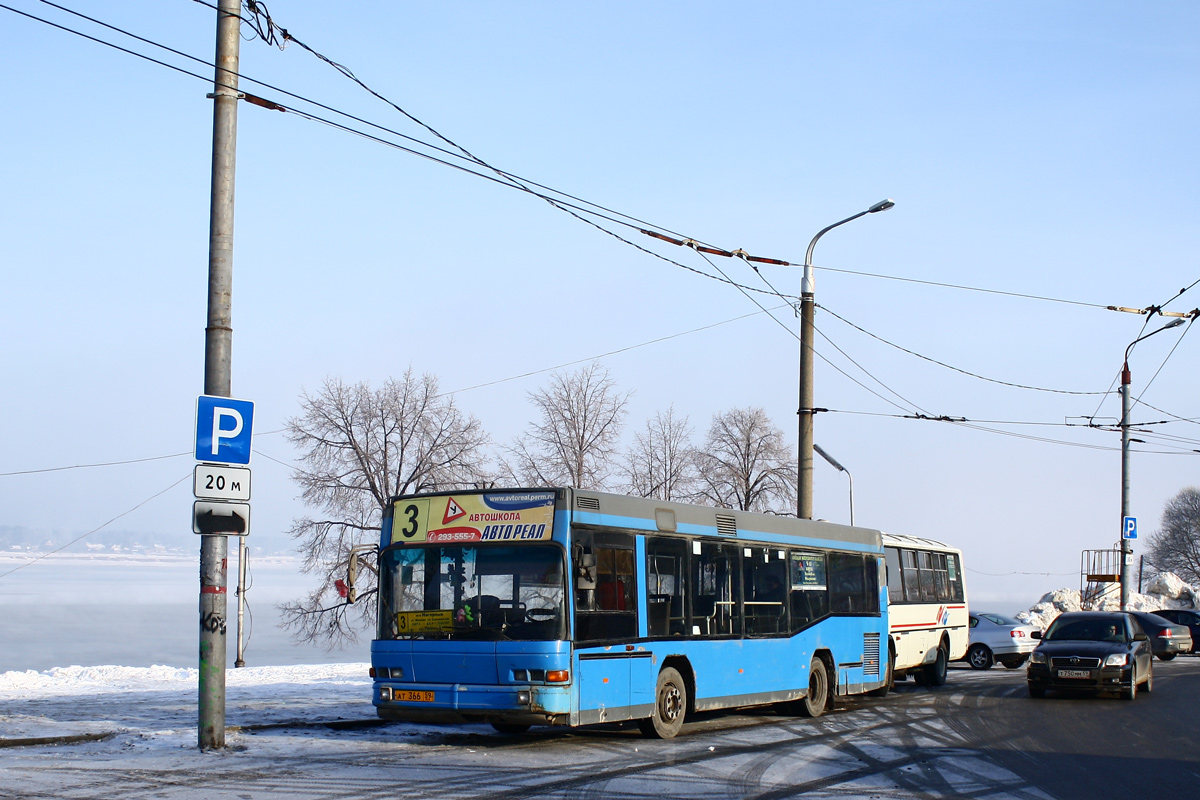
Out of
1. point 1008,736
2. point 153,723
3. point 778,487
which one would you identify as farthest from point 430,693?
point 778,487

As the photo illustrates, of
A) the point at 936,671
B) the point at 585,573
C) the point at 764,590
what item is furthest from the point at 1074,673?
the point at 585,573

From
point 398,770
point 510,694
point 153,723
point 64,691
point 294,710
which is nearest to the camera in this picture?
point 398,770

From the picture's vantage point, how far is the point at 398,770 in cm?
1059

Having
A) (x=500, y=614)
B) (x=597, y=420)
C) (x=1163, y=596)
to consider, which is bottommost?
(x=1163, y=596)

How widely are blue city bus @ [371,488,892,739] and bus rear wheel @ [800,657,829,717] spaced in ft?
5.94

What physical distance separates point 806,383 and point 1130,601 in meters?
36.9

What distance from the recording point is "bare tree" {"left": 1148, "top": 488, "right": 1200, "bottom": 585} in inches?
4094

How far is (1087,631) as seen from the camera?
20.9m

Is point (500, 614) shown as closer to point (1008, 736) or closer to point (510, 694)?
point (510, 694)

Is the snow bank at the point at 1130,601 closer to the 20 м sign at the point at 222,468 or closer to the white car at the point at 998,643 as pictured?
the white car at the point at 998,643

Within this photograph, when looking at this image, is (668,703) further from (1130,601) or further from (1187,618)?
(1130,601)

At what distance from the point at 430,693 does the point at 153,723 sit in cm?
414

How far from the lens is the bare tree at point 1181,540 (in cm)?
10400

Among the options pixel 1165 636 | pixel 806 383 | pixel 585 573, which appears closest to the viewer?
pixel 585 573
